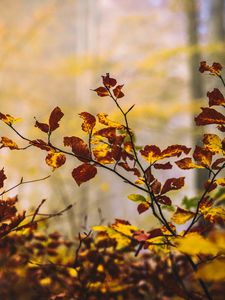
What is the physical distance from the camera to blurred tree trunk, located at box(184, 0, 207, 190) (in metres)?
4.49

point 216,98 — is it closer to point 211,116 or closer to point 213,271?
point 211,116

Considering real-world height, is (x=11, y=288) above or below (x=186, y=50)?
below

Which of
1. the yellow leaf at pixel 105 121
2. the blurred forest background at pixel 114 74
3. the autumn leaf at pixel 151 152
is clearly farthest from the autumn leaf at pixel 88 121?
the blurred forest background at pixel 114 74

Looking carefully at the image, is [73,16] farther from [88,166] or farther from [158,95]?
[88,166]

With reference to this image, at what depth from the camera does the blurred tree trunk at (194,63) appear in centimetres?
449

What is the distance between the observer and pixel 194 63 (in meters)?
5.26

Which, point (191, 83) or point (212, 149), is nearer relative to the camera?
point (212, 149)

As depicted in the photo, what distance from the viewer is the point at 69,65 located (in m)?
5.01

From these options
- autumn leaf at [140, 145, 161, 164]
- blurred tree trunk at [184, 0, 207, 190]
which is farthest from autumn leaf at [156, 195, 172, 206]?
blurred tree trunk at [184, 0, 207, 190]

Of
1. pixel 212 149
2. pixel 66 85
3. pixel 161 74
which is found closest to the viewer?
pixel 212 149

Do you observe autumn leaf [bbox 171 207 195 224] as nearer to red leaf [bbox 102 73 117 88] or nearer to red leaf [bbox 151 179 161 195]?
red leaf [bbox 151 179 161 195]

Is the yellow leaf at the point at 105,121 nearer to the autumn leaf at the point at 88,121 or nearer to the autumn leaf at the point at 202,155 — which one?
the autumn leaf at the point at 88,121

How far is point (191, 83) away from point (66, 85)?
25.8ft

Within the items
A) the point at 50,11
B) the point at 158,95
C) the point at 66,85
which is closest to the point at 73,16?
the point at 66,85
